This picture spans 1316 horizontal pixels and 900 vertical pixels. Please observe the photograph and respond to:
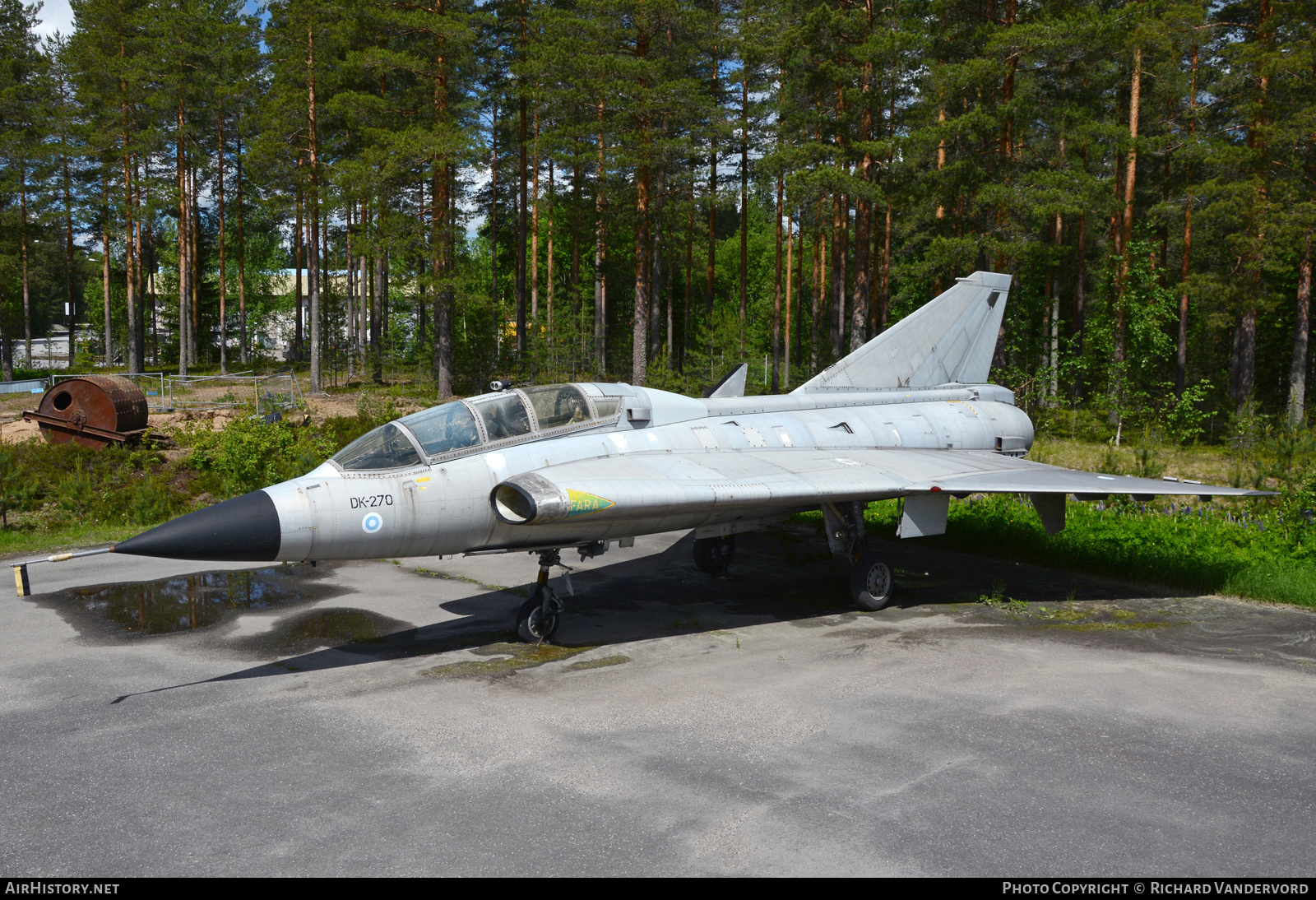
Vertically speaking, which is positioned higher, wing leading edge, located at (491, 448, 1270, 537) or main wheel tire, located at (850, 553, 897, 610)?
wing leading edge, located at (491, 448, 1270, 537)

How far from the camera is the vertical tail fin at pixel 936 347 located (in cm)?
1282

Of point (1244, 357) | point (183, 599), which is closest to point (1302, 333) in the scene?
point (1244, 357)

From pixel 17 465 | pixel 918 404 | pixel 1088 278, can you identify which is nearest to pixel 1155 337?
pixel 918 404

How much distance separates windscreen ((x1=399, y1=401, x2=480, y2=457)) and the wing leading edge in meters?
0.83

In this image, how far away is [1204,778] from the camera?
572cm

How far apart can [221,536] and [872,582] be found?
24.3ft

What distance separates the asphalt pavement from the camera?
4.82 metres

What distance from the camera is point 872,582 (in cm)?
1053

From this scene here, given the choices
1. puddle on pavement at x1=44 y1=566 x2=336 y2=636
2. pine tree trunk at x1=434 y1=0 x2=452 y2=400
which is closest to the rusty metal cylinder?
puddle on pavement at x1=44 y1=566 x2=336 y2=636

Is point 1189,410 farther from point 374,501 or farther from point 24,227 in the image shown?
point 24,227

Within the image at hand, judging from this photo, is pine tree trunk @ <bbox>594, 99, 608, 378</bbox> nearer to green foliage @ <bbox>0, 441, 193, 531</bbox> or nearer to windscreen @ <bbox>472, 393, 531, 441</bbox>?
green foliage @ <bbox>0, 441, 193, 531</bbox>

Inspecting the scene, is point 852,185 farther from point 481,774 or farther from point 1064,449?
point 481,774

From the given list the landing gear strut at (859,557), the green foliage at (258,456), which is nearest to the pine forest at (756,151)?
the green foliage at (258,456)

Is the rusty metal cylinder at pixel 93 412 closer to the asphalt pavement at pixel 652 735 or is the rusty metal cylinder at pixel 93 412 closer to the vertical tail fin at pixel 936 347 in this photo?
the asphalt pavement at pixel 652 735
